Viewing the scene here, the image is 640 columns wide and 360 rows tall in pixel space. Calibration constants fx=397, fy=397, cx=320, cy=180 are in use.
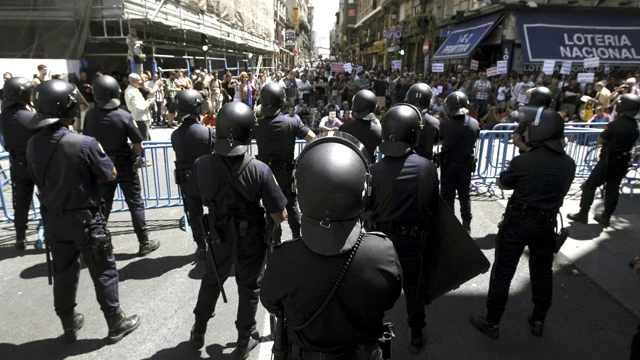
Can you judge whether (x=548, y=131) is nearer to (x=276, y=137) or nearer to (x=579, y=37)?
(x=276, y=137)

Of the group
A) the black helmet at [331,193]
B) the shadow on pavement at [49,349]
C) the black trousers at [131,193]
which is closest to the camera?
the black helmet at [331,193]

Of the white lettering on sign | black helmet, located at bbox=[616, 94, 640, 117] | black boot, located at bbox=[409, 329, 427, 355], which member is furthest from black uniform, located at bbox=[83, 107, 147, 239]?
the white lettering on sign

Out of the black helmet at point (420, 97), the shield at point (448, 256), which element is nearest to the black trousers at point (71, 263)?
the shield at point (448, 256)

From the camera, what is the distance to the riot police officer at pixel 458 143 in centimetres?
514

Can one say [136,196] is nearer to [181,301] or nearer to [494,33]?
[181,301]

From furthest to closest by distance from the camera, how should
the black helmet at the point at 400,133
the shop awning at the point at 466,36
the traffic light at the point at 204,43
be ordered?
the traffic light at the point at 204,43 < the shop awning at the point at 466,36 < the black helmet at the point at 400,133

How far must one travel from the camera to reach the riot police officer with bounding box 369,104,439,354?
3021 mm

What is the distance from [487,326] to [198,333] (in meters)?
2.56

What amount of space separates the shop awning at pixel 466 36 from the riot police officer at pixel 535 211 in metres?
16.2

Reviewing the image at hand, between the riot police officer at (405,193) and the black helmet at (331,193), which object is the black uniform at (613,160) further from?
the black helmet at (331,193)

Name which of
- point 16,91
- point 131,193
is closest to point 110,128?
point 131,193

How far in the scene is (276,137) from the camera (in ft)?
15.6

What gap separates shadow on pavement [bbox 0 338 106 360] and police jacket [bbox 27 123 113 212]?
48.2 inches

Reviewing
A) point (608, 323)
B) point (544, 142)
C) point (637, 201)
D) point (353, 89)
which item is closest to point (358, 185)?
point (544, 142)
